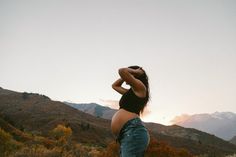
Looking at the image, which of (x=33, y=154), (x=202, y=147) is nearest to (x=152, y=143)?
(x=33, y=154)

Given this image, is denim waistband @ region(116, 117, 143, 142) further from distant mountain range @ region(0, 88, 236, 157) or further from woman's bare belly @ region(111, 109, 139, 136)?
distant mountain range @ region(0, 88, 236, 157)

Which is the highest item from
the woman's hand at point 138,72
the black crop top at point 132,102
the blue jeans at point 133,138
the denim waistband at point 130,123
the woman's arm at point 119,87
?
the woman's hand at point 138,72

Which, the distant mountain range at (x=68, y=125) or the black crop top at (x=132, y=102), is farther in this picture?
the distant mountain range at (x=68, y=125)

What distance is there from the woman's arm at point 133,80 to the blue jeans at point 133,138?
0.37 m

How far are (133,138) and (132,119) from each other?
0.25 m

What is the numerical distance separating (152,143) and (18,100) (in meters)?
154

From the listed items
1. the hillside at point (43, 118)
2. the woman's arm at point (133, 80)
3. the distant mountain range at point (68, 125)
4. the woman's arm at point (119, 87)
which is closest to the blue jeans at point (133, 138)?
the woman's arm at point (133, 80)

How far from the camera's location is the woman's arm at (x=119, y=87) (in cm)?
520

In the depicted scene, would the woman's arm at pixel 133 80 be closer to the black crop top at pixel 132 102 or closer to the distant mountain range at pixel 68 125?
→ the black crop top at pixel 132 102

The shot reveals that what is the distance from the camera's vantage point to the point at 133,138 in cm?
440

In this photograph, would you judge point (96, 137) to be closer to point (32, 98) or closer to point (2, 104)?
point (2, 104)

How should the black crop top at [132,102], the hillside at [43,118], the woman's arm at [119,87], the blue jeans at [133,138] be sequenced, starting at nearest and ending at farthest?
1. the blue jeans at [133,138]
2. the black crop top at [132,102]
3. the woman's arm at [119,87]
4. the hillside at [43,118]

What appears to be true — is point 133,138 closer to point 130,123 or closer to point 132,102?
point 130,123

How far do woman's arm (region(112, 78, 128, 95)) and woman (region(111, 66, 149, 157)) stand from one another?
49cm
